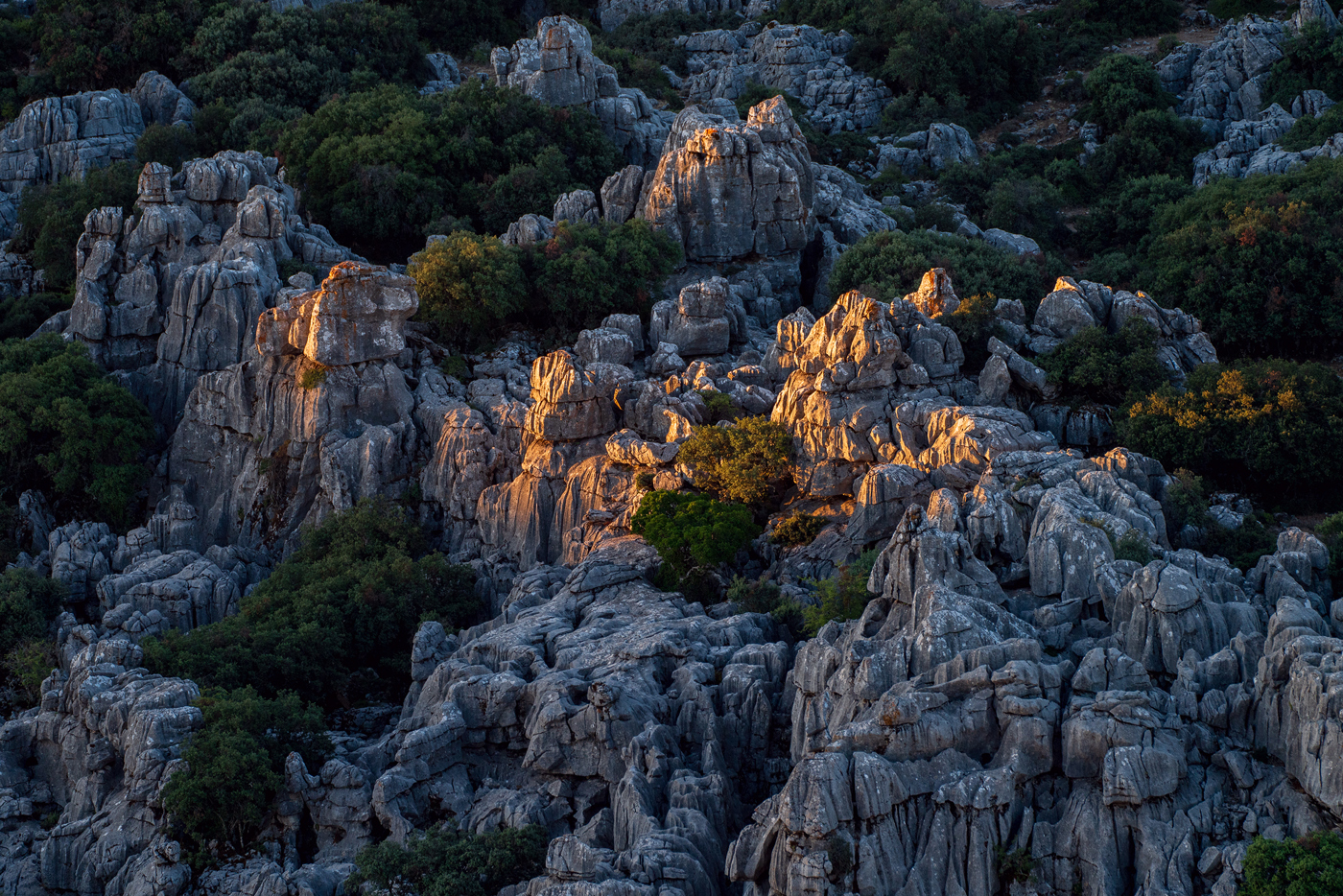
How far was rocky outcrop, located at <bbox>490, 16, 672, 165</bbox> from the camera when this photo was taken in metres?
74.1

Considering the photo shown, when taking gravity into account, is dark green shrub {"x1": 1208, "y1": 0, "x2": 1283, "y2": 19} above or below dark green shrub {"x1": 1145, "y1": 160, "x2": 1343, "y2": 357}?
above

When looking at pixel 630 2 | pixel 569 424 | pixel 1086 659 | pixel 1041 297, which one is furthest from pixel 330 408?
pixel 630 2

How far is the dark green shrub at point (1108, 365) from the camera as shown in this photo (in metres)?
48.6

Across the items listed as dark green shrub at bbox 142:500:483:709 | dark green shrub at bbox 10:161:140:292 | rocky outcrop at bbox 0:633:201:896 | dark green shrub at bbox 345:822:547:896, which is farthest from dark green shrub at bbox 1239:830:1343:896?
dark green shrub at bbox 10:161:140:292

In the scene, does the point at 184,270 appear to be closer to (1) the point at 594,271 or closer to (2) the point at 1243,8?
(1) the point at 594,271

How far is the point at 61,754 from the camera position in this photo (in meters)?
40.8

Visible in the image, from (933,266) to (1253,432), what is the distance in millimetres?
14842

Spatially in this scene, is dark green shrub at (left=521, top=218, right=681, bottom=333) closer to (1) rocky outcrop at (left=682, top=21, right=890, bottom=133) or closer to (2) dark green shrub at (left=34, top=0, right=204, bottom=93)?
(1) rocky outcrop at (left=682, top=21, right=890, bottom=133)

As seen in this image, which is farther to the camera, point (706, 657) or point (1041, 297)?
point (1041, 297)

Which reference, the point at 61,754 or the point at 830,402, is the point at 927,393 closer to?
the point at 830,402

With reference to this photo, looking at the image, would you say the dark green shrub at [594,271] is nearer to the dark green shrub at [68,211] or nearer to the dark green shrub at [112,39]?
the dark green shrub at [68,211]

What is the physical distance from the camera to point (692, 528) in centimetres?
4550

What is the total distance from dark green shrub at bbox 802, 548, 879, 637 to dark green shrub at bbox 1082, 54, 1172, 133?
152 feet

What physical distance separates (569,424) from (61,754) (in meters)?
17.1
